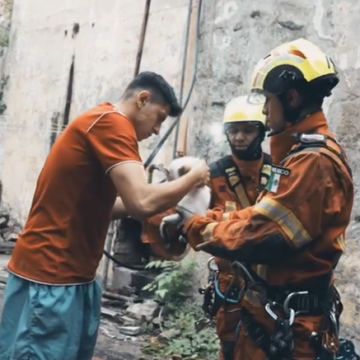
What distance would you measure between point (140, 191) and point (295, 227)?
0.67 meters

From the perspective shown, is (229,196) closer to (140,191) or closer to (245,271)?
(245,271)

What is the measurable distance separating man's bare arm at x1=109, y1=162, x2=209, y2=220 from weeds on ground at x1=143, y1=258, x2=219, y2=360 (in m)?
2.95

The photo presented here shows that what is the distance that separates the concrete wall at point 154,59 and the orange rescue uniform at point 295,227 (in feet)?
7.03

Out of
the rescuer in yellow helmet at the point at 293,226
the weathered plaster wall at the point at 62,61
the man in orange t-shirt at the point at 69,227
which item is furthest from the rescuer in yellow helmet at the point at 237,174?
the weathered plaster wall at the point at 62,61

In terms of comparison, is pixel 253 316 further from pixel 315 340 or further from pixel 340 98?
pixel 340 98

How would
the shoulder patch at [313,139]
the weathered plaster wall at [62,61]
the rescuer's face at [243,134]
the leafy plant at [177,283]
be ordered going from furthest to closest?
the weathered plaster wall at [62,61] < the leafy plant at [177,283] < the rescuer's face at [243,134] < the shoulder patch at [313,139]

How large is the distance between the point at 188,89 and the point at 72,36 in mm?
3345

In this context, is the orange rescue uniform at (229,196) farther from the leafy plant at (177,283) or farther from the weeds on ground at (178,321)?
the leafy plant at (177,283)

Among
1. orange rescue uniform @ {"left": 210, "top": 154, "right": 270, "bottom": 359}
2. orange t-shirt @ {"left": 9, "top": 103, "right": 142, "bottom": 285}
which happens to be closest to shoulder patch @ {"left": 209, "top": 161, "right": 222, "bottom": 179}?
orange rescue uniform @ {"left": 210, "top": 154, "right": 270, "bottom": 359}

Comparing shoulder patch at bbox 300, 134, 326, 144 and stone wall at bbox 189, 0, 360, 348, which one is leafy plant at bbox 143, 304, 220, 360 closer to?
stone wall at bbox 189, 0, 360, 348

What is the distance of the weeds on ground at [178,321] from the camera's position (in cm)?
585

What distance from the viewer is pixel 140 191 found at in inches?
120

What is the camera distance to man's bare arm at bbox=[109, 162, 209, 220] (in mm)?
3047

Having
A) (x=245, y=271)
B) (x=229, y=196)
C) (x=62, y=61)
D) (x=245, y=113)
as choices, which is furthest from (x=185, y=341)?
(x=62, y=61)
